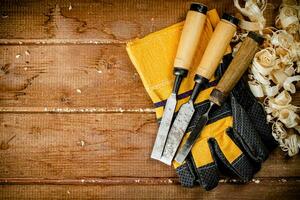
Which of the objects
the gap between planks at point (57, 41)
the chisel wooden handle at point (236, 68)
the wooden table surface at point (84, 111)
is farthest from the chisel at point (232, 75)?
the gap between planks at point (57, 41)

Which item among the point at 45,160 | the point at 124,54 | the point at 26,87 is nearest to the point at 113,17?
the point at 124,54

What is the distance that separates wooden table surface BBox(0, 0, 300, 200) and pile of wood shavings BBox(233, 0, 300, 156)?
57mm

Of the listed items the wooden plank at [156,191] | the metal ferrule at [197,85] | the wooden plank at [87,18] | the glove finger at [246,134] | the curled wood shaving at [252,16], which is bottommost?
the wooden plank at [156,191]

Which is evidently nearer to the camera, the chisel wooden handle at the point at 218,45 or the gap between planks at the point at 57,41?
the chisel wooden handle at the point at 218,45

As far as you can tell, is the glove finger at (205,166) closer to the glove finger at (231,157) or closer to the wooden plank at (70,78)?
the glove finger at (231,157)

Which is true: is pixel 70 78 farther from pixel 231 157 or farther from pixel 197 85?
pixel 231 157

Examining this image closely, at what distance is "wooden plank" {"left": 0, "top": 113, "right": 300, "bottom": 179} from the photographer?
102 centimetres

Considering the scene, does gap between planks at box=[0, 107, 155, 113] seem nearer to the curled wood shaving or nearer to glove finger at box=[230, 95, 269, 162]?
glove finger at box=[230, 95, 269, 162]

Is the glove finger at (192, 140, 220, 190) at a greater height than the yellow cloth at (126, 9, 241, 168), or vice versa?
the yellow cloth at (126, 9, 241, 168)

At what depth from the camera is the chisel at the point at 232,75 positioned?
3.08 feet

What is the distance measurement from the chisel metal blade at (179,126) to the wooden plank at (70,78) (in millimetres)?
103

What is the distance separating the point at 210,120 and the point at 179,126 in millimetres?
81

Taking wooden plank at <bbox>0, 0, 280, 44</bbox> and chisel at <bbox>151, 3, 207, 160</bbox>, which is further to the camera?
wooden plank at <bbox>0, 0, 280, 44</bbox>

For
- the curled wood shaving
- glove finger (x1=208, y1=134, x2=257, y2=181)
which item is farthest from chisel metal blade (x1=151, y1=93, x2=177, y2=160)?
the curled wood shaving
